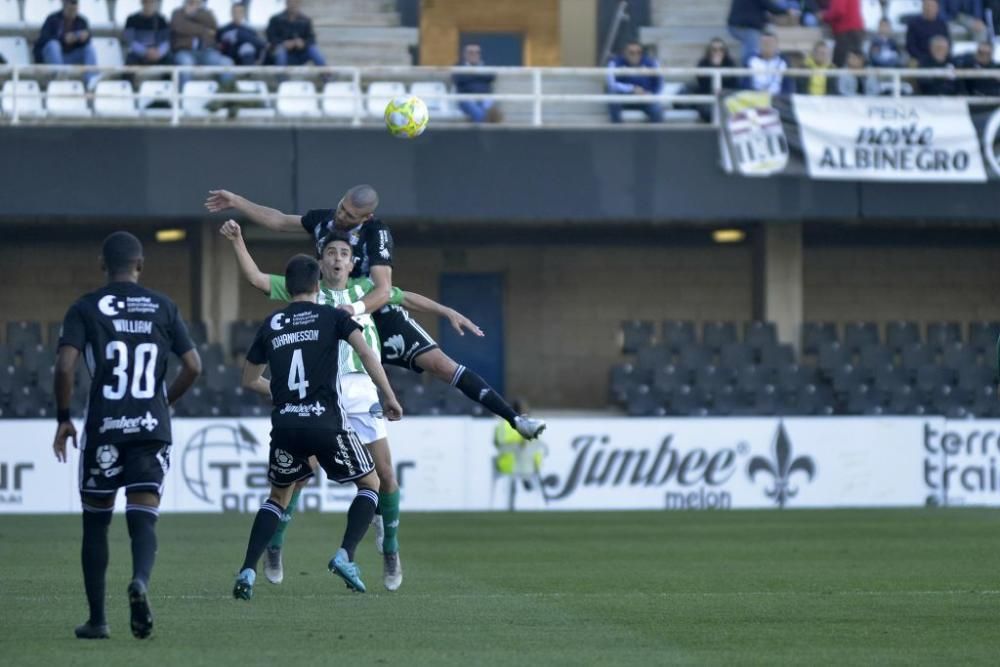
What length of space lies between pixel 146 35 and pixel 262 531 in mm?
16600

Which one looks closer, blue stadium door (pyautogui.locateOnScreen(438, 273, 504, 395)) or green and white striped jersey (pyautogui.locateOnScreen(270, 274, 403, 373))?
green and white striped jersey (pyautogui.locateOnScreen(270, 274, 403, 373))

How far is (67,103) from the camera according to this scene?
82.8ft

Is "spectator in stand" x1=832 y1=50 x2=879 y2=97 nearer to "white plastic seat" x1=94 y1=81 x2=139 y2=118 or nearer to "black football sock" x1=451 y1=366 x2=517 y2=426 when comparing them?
"white plastic seat" x1=94 y1=81 x2=139 y2=118

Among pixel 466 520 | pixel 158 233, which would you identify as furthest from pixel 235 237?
pixel 158 233

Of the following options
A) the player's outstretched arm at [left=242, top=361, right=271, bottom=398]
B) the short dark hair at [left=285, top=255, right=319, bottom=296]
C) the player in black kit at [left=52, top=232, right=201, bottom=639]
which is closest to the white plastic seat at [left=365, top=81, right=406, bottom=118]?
the player's outstretched arm at [left=242, top=361, right=271, bottom=398]

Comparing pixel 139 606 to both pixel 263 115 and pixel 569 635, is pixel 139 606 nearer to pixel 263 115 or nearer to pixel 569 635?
pixel 569 635

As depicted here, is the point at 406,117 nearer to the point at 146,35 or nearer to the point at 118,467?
the point at 118,467

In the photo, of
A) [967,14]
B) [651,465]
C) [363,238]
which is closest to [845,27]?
[967,14]

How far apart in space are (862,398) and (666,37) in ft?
23.2

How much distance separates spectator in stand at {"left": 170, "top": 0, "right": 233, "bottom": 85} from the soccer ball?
12524mm

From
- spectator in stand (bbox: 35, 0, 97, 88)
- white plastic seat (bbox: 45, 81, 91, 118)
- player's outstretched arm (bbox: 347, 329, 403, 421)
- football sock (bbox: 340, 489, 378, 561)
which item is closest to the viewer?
player's outstretched arm (bbox: 347, 329, 403, 421)

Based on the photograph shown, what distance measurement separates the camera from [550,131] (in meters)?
25.5

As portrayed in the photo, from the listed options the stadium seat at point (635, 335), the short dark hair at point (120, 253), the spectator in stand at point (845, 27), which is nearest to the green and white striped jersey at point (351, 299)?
the short dark hair at point (120, 253)

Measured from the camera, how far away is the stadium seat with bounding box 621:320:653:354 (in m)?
27.4
